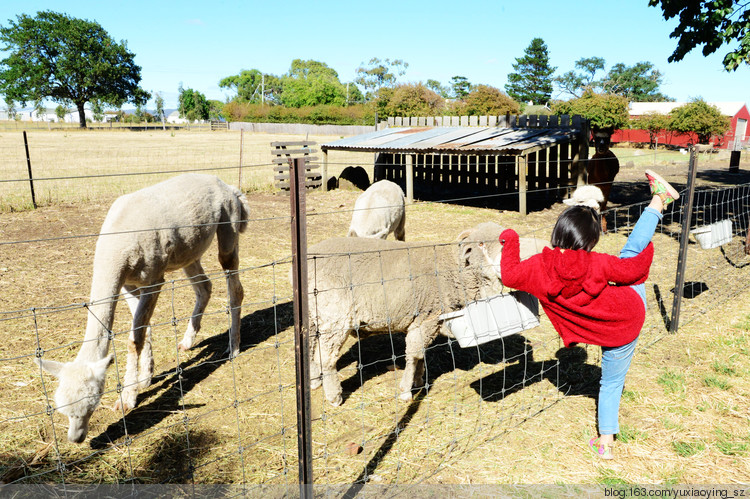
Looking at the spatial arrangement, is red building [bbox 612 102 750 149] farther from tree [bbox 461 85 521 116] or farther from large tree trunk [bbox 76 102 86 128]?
large tree trunk [bbox 76 102 86 128]

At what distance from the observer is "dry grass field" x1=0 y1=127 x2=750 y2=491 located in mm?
3418

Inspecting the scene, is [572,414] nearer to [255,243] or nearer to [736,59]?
[255,243]

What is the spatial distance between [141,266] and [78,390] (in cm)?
127

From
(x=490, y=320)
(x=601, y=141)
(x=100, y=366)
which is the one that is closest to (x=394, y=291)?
(x=490, y=320)

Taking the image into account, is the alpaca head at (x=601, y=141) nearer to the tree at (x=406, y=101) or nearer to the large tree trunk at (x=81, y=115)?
the tree at (x=406, y=101)

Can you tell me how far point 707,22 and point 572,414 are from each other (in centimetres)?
774

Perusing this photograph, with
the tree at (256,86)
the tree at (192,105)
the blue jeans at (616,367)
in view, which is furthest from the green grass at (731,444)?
the tree at (256,86)

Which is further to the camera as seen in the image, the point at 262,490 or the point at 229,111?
the point at 229,111

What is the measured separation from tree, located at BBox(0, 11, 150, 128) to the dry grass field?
2582 inches

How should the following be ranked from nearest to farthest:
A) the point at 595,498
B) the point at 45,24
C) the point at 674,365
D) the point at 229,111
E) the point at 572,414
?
the point at 595,498 → the point at 572,414 → the point at 674,365 → the point at 45,24 → the point at 229,111

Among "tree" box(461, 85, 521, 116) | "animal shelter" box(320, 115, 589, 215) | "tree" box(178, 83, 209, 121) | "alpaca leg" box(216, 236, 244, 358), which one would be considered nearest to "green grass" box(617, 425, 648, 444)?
"alpaca leg" box(216, 236, 244, 358)

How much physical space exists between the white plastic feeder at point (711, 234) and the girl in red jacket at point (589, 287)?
2.96 metres

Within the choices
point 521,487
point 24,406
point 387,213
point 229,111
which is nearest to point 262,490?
point 521,487

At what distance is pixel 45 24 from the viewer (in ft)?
208
